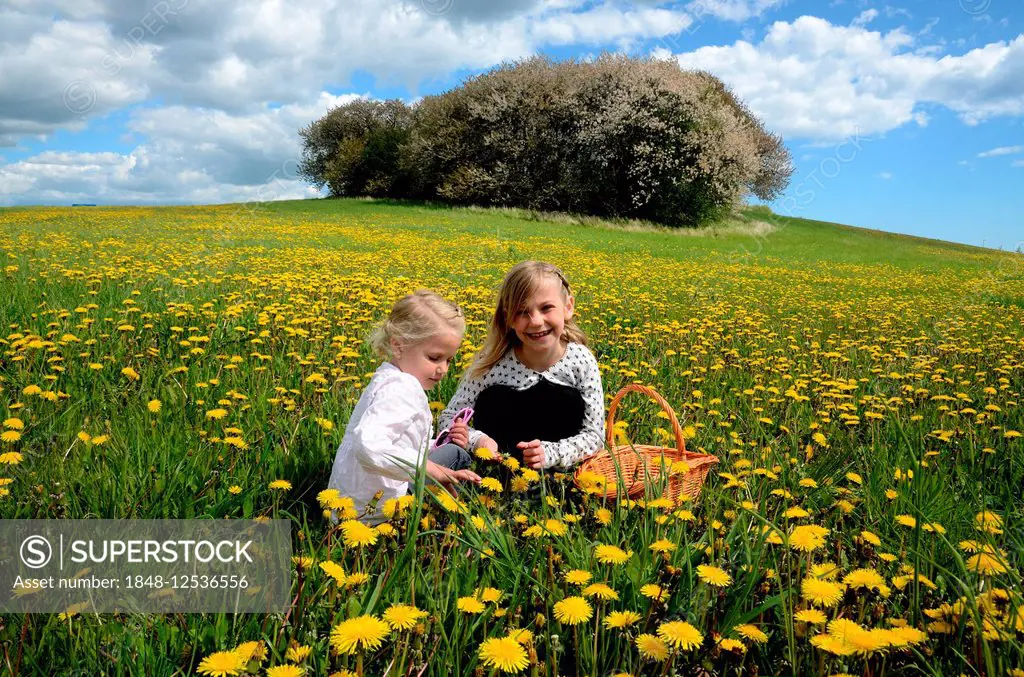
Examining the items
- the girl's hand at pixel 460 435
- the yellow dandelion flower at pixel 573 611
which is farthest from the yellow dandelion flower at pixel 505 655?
the girl's hand at pixel 460 435

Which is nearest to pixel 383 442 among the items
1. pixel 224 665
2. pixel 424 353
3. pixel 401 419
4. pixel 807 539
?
pixel 401 419

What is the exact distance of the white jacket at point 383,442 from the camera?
233cm

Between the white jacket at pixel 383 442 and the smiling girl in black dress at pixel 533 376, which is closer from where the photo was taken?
the white jacket at pixel 383 442

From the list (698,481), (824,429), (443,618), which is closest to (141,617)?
(443,618)

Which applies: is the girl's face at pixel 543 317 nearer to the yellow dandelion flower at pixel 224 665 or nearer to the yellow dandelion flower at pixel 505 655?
the yellow dandelion flower at pixel 505 655

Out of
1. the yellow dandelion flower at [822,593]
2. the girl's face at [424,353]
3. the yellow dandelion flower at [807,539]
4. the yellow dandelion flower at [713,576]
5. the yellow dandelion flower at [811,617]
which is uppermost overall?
the girl's face at [424,353]

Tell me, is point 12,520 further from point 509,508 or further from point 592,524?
point 592,524

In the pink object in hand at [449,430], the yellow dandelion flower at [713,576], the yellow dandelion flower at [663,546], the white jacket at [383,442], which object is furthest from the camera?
the pink object in hand at [449,430]

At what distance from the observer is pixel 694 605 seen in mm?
1769

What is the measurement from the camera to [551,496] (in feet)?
7.56

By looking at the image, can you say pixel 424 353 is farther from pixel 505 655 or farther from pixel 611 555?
pixel 505 655

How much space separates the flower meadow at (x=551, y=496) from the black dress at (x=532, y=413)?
328 mm

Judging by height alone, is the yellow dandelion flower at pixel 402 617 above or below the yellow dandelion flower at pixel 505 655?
above

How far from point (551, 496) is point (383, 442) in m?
0.61
